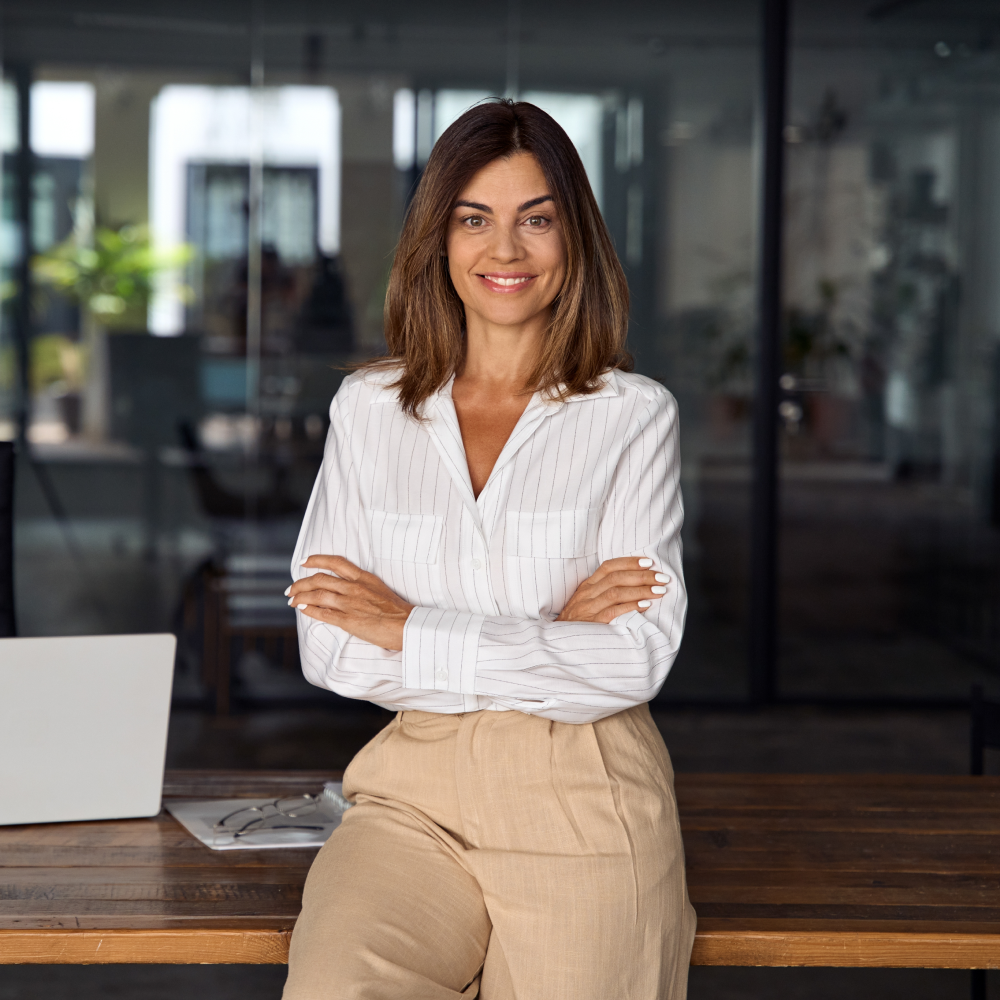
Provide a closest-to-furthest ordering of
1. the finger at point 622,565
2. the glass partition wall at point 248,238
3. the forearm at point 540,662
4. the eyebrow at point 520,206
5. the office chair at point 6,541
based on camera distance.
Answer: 1. the forearm at point 540,662
2. the finger at point 622,565
3. the eyebrow at point 520,206
4. the office chair at point 6,541
5. the glass partition wall at point 248,238

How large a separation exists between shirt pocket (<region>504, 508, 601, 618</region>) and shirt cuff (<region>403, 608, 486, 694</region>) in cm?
11

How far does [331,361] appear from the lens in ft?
16.5

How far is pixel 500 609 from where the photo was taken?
1825 millimetres

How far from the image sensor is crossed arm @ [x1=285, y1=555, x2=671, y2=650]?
1749 millimetres

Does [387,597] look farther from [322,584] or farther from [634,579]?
[634,579]

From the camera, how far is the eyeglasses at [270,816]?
6.29ft

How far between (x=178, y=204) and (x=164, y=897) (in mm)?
3783

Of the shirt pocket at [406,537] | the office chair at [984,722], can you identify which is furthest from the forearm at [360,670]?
the office chair at [984,722]

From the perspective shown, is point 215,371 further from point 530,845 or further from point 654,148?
point 530,845

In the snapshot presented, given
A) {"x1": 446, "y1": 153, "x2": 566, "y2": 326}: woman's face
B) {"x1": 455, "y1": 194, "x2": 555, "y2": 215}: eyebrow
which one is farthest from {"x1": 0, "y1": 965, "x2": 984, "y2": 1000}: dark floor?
{"x1": 455, "y1": 194, "x2": 555, "y2": 215}: eyebrow

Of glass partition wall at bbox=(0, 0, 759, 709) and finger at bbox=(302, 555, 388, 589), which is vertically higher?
glass partition wall at bbox=(0, 0, 759, 709)

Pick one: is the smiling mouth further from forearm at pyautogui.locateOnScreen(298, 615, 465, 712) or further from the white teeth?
forearm at pyautogui.locateOnScreen(298, 615, 465, 712)

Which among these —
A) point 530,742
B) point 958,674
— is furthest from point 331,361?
point 530,742

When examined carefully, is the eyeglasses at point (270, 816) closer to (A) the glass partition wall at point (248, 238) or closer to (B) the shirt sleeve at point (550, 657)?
(B) the shirt sleeve at point (550, 657)
